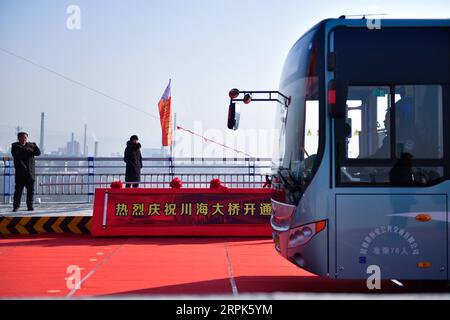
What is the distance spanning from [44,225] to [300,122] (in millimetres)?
8039

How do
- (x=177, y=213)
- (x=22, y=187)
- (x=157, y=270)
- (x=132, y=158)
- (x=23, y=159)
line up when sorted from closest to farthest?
(x=157, y=270)
(x=177, y=213)
(x=23, y=159)
(x=22, y=187)
(x=132, y=158)

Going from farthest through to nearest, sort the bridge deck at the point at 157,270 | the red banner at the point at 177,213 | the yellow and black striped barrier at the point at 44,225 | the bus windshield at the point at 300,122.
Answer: the yellow and black striped barrier at the point at 44,225 → the red banner at the point at 177,213 → the bridge deck at the point at 157,270 → the bus windshield at the point at 300,122

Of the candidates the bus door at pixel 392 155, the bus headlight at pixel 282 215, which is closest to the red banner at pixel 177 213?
the bus headlight at pixel 282 215

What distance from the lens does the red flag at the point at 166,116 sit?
19609mm

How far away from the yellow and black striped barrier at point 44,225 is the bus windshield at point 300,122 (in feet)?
22.4

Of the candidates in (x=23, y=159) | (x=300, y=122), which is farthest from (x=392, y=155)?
(x=23, y=159)

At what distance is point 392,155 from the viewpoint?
691 centimetres

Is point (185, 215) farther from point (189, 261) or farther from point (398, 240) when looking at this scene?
point (398, 240)

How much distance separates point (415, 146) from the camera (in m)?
6.93

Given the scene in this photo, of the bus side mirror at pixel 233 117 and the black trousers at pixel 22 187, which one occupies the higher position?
the bus side mirror at pixel 233 117

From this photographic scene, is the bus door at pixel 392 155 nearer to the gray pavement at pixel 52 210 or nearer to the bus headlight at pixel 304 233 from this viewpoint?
the bus headlight at pixel 304 233

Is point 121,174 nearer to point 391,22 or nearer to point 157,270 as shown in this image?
point 157,270
